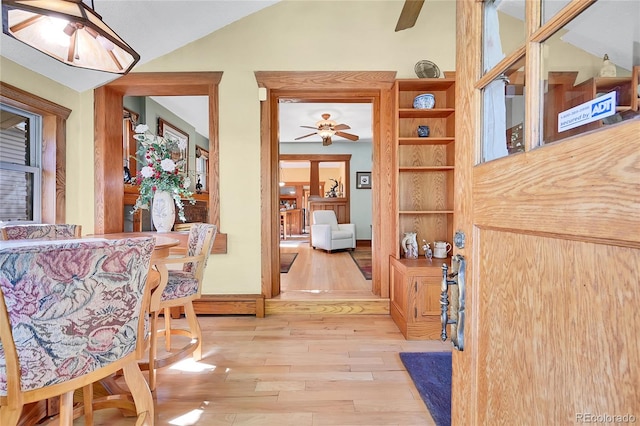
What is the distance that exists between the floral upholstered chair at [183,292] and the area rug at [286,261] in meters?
2.18

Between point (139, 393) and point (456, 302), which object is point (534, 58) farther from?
point (139, 393)

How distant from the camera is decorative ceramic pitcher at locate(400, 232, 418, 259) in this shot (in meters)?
2.79

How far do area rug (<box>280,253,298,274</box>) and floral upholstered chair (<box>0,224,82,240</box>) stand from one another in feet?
8.62

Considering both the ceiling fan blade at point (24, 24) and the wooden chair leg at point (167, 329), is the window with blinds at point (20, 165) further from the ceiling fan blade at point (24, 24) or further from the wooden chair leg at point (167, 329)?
the wooden chair leg at point (167, 329)

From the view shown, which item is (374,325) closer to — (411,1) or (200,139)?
(411,1)

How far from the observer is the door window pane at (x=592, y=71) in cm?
43

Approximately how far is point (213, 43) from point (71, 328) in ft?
9.14

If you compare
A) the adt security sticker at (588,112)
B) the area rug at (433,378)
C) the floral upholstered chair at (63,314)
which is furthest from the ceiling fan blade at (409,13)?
the area rug at (433,378)

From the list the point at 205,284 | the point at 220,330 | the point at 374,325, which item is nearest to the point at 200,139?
the point at 205,284

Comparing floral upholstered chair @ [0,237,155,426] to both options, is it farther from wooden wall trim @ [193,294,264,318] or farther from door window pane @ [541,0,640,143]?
wooden wall trim @ [193,294,264,318]

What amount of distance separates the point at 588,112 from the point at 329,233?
18.0 feet

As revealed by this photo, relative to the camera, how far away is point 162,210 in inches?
99.0

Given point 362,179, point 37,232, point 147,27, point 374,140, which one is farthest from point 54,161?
point 362,179

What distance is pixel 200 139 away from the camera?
6.45 metres
